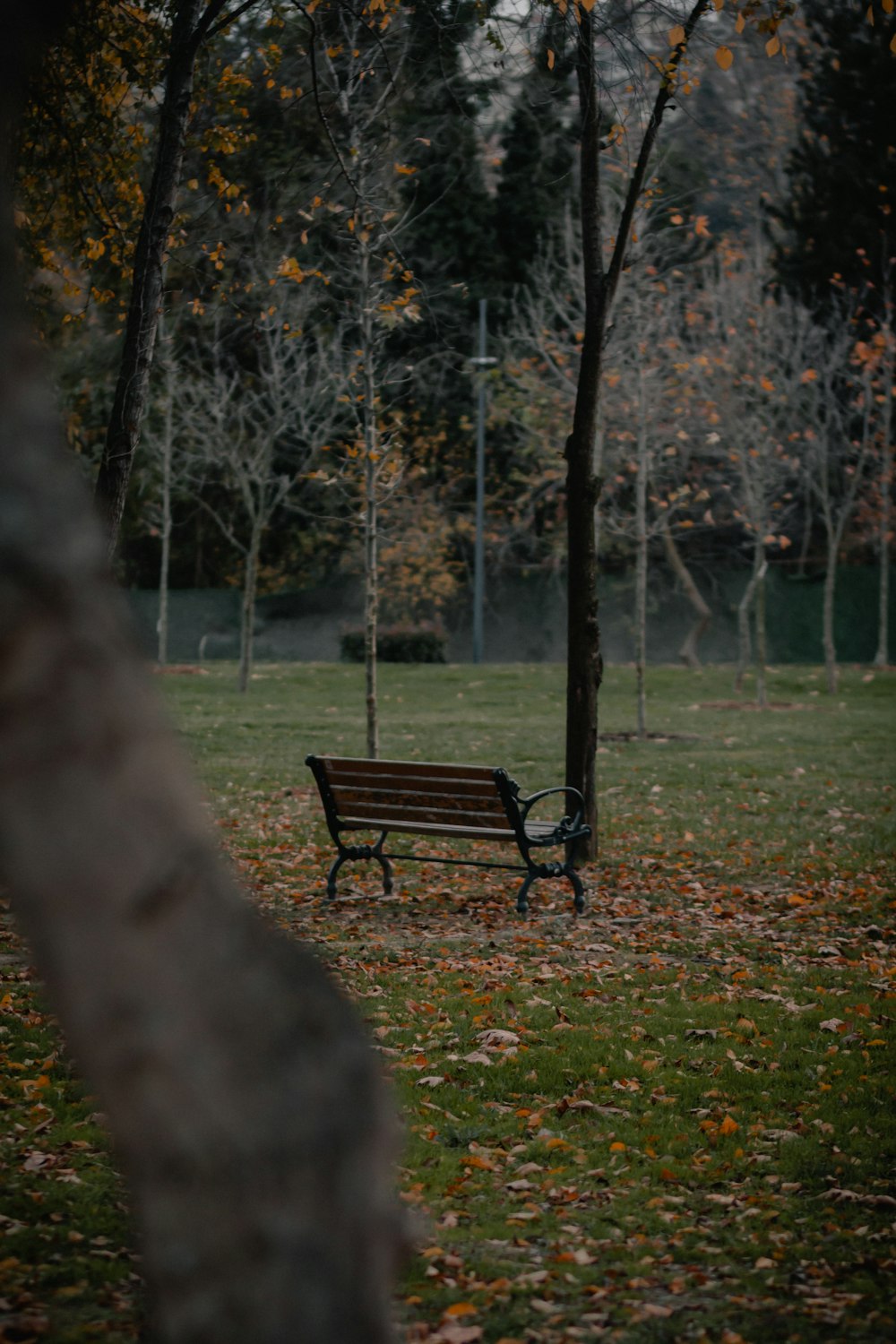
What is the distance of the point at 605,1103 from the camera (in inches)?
199

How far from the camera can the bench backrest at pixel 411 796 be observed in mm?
8086

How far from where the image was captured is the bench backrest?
8.09 metres

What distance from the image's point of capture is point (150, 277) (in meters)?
7.23

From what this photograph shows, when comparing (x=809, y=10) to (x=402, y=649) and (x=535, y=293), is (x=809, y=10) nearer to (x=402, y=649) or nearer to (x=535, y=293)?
(x=535, y=293)

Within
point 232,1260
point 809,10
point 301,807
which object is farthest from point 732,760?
point 809,10

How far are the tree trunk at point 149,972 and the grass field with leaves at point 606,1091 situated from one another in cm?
158

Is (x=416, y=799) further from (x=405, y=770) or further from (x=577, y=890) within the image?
(x=577, y=890)

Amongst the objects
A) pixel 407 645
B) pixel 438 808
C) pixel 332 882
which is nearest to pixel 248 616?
pixel 407 645

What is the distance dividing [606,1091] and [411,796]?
3.42 metres

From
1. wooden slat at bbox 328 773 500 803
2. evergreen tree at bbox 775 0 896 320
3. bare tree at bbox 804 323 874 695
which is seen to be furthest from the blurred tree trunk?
evergreen tree at bbox 775 0 896 320

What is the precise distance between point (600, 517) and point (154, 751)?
26.1m

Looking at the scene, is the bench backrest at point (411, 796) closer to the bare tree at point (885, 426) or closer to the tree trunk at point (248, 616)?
the tree trunk at point (248, 616)

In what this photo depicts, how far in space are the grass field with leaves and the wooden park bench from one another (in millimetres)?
342

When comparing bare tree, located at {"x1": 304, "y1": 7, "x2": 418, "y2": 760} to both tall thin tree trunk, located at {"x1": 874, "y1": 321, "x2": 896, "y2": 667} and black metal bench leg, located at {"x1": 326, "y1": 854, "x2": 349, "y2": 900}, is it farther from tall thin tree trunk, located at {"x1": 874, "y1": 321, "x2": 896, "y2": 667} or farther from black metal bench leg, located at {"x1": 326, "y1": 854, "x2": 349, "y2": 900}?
tall thin tree trunk, located at {"x1": 874, "y1": 321, "x2": 896, "y2": 667}
